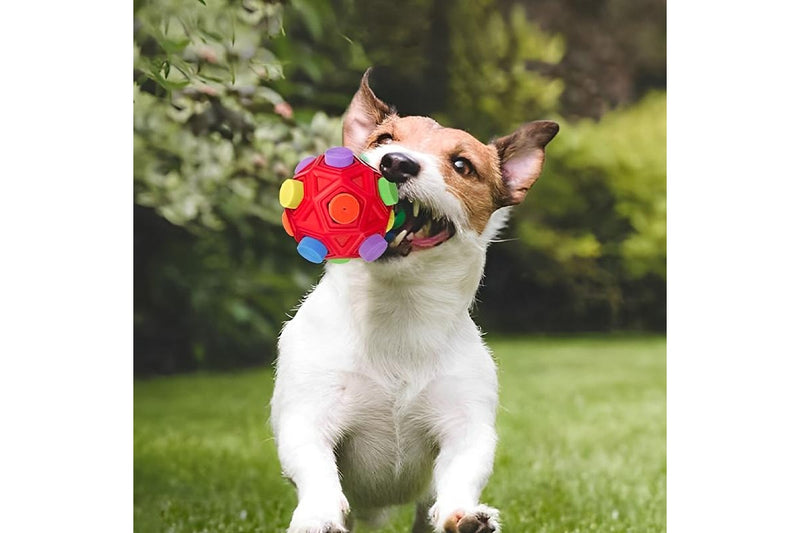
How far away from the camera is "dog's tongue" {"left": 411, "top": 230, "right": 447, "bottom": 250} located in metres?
3.19

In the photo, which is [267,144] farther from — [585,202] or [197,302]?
[585,202]

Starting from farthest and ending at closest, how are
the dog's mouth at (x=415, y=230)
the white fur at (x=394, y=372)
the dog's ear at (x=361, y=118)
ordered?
the dog's ear at (x=361, y=118), the white fur at (x=394, y=372), the dog's mouth at (x=415, y=230)

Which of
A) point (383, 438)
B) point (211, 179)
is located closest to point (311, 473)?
point (383, 438)

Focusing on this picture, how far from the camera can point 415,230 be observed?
10.4 feet

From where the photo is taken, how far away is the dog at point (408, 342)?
3.18m

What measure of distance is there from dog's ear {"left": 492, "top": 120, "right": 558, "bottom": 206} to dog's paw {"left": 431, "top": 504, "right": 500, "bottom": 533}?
1.07 meters

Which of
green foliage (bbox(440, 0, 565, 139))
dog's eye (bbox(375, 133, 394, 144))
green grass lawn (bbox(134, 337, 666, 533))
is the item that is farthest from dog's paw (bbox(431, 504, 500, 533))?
green foliage (bbox(440, 0, 565, 139))

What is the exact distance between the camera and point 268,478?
5.33 m

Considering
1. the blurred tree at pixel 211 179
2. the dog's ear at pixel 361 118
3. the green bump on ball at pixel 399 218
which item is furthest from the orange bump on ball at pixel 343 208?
the blurred tree at pixel 211 179

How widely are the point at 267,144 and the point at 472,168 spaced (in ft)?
6.73

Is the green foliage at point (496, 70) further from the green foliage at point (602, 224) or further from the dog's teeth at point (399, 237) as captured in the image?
the dog's teeth at point (399, 237)

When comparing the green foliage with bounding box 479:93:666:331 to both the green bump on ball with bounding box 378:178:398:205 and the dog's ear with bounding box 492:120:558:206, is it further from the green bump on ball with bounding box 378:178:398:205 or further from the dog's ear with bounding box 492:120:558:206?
the green bump on ball with bounding box 378:178:398:205

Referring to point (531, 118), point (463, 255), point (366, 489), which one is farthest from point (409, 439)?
point (531, 118)

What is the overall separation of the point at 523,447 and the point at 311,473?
3.03 metres
